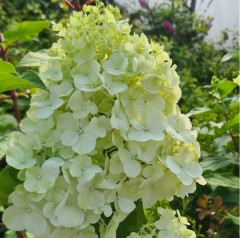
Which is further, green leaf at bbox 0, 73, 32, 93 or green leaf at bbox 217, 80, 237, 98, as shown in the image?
green leaf at bbox 217, 80, 237, 98

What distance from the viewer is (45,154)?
66 centimetres

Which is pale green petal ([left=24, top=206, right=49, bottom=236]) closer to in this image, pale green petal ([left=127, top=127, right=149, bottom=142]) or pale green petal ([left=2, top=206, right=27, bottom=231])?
pale green petal ([left=2, top=206, right=27, bottom=231])

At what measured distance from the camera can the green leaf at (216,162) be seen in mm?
1137

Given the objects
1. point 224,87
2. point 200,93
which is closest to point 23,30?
point 224,87

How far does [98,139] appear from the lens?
65 cm

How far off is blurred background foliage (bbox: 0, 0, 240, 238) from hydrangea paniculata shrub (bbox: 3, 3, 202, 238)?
0.47ft

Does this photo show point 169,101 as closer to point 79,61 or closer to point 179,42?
point 79,61

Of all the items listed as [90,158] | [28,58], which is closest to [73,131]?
[90,158]

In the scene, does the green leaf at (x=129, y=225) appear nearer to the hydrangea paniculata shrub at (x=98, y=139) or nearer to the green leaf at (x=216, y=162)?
the hydrangea paniculata shrub at (x=98, y=139)

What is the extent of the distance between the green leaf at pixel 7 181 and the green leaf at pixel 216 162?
1.76ft

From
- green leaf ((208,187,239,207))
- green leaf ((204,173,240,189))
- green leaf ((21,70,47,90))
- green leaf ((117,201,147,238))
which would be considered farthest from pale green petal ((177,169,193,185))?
green leaf ((208,187,239,207))

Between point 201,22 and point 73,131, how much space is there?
254 centimetres

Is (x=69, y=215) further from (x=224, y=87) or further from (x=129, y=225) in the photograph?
(x=224, y=87)

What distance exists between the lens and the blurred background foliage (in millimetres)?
1138
